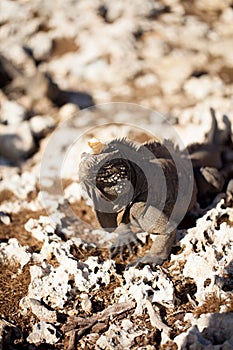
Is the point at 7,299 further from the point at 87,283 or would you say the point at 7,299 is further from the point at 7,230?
the point at 7,230

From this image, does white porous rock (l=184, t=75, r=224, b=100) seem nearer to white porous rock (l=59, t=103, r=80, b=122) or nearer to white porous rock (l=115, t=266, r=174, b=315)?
white porous rock (l=59, t=103, r=80, b=122)

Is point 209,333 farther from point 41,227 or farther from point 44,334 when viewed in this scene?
point 41,227

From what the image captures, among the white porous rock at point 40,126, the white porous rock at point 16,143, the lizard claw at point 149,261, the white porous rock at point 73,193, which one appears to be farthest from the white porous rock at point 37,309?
the white porous rock at point 40,126

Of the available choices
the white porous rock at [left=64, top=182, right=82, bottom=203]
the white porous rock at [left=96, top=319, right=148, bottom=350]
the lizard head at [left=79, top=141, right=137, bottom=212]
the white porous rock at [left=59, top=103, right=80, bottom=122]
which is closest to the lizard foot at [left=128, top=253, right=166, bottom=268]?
the lizard head at [left=79, top=141, right=137, bottom=212]

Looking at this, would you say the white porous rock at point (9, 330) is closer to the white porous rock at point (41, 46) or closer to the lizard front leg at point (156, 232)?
the lizard front leg at point (156, 232)

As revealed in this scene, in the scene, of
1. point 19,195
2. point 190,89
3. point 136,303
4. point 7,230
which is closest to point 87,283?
point 136,303

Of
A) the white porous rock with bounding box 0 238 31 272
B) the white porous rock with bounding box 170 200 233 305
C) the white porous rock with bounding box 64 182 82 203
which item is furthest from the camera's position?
the white porous rock with bounding box 64 182 82 203
